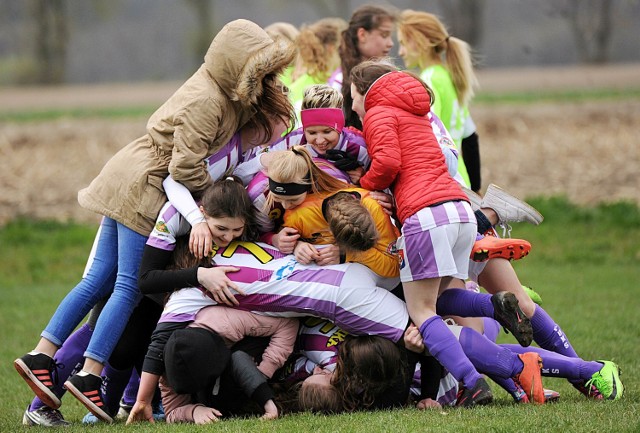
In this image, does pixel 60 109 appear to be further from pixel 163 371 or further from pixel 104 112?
pixel 163 371

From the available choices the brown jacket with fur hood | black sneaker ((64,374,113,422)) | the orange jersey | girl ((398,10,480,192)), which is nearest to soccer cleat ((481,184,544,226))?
the orange jersey

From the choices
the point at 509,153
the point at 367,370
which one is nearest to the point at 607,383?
the point at 367,370

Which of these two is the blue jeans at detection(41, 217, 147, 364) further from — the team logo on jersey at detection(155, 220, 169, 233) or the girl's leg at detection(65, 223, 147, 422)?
the team logo on jersey at detection(155, 220, 169, 233)

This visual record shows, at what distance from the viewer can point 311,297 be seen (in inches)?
223

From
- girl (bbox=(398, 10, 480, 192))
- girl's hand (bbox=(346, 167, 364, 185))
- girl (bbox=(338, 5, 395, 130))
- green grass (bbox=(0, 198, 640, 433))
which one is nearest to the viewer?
green grass (bbox=(0, 198, 640, 433))

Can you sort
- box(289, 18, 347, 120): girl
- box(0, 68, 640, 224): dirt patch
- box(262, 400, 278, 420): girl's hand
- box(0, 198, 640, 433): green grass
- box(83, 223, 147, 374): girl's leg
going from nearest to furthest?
box(0, 198, 640, 433): green grass
box(262, 400, 278, 420): girl's hand
box(83, 223, 147, 374): girl's leg
box(289, 18, 347, 120): girl
box(0, 68, 640, 224): dirt patch

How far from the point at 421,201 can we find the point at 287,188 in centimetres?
73

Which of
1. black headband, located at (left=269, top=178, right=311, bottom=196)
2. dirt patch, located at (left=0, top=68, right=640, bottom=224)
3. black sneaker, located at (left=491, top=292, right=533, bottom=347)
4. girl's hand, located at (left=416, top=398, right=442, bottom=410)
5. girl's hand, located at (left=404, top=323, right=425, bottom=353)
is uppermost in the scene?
black headband, located at (left=269, top=178, right=311, bottom=196)

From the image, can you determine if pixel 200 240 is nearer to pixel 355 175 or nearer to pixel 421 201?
pixel 355 175

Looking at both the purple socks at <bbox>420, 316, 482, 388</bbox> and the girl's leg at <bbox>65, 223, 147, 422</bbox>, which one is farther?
the girl's leg at <bbox>65, 223, 147, 422</bbox>

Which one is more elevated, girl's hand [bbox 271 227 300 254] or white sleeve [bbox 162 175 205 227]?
white sleeve [bbox 162 175 205 227]

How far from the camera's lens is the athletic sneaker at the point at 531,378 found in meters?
5.75

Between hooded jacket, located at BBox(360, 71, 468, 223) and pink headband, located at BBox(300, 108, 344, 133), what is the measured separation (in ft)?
0.51

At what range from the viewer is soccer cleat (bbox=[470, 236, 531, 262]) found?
6.00 metres
